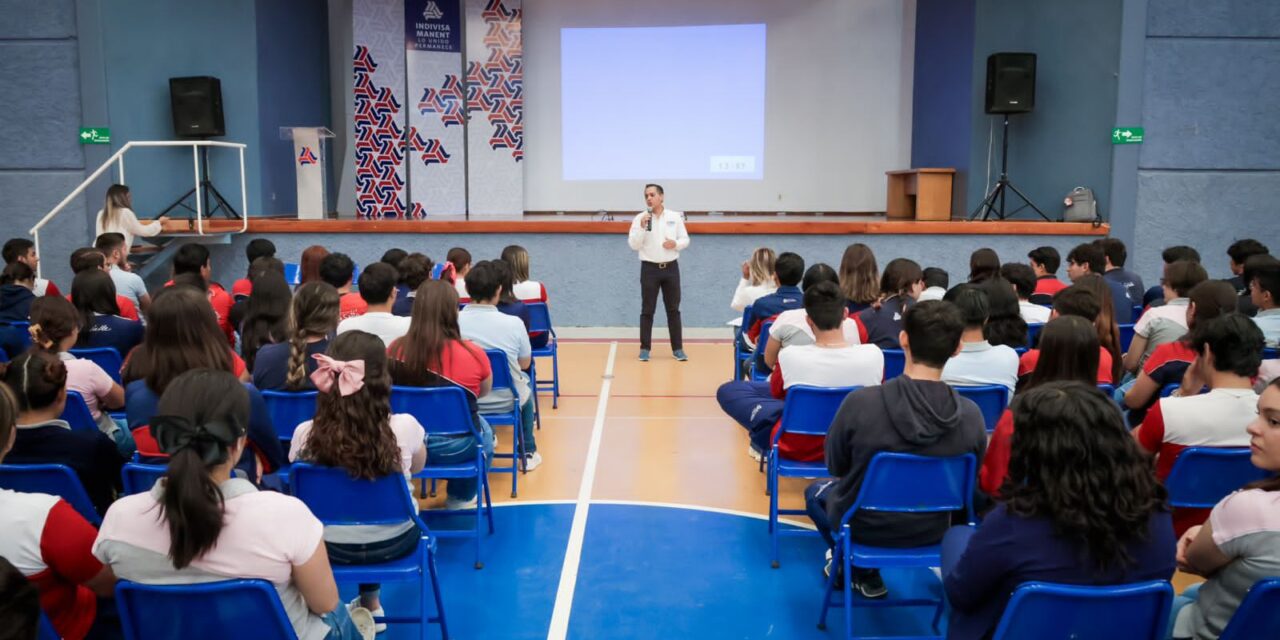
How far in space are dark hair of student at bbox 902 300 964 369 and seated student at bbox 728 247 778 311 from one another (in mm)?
3340

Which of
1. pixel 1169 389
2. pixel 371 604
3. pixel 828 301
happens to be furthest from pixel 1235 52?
pixel 371 604

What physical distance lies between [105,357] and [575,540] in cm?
210

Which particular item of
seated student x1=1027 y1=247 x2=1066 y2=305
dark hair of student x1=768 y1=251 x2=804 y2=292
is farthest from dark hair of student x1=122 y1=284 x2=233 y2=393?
seated student x1=1027 y1=247 x2=1066 y2=305

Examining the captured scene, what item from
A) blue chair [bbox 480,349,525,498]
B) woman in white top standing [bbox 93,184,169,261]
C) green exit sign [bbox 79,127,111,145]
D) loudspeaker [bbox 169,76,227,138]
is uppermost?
loudspeaker [bbox 169,76,227,138]

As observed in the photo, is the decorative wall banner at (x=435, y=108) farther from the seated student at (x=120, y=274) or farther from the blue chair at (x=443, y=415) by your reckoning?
the blue chair at (x=443, y=415)

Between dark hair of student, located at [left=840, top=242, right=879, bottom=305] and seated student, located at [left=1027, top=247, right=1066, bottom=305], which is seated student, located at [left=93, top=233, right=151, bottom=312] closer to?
dark hair of student, located at [left=840, top=242, right=879, bottom=305]

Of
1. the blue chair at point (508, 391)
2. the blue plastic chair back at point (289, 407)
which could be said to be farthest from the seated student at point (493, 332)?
the blue plastic chair back at point (289, 407)

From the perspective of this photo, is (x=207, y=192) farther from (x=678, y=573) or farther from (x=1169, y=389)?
(x=1169, y=389)

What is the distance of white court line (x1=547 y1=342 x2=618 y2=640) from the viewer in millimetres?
3008

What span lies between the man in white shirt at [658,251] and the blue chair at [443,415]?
3936 millimetres

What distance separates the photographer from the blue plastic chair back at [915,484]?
8.46 feet

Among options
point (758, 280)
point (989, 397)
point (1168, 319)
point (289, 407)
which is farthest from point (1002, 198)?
point (289, 407)

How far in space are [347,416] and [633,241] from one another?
16.2 ft

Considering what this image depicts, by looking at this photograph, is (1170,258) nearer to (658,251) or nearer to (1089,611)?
(658,251)
